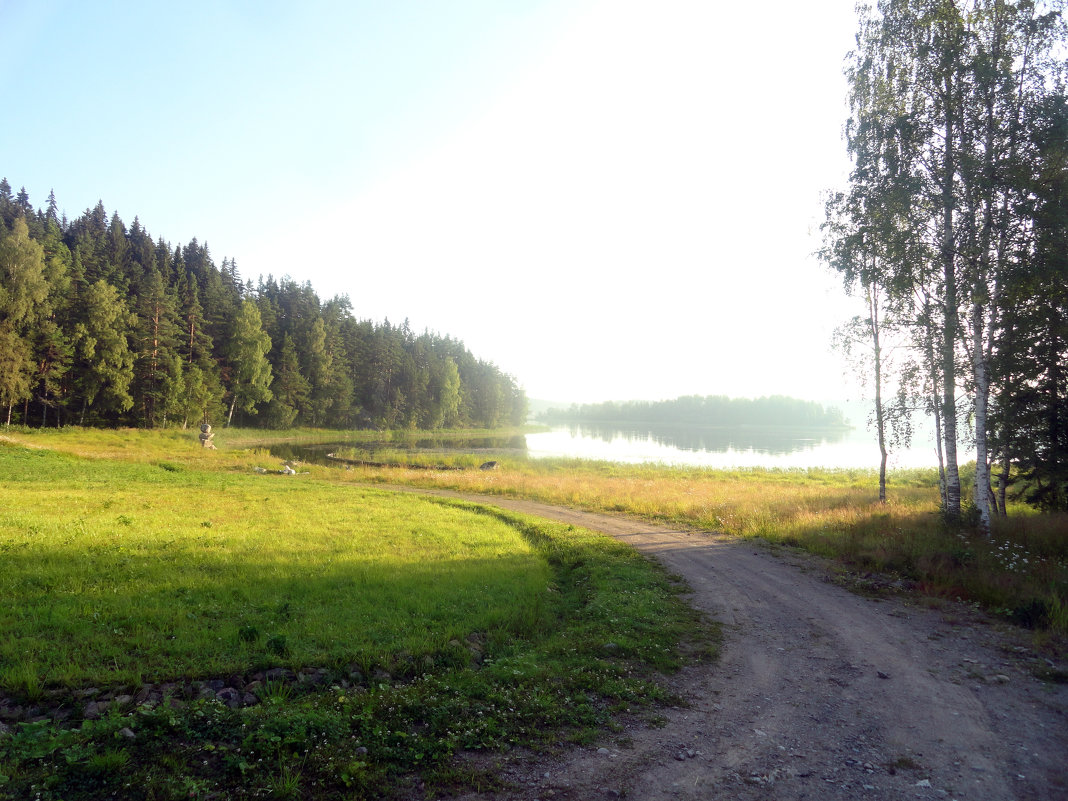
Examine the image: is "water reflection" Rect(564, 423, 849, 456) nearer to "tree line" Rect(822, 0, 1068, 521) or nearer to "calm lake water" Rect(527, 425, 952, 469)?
"calm lake water" Rect(527, 425, 952, 469)

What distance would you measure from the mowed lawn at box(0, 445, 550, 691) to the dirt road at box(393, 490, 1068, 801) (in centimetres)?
379

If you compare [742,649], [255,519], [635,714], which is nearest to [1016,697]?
[742,649]

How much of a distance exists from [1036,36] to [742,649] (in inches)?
831

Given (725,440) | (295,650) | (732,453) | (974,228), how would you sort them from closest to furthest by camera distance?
(295,650) < (974,228) < (732,453) < (725,440)

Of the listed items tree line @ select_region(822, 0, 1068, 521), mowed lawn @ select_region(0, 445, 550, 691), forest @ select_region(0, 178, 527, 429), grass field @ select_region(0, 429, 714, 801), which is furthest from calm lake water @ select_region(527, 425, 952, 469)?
forest @ select_region(0, 178, 527, 429)

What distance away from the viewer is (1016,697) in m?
7.07

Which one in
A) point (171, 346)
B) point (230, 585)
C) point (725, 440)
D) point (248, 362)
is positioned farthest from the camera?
point (725, 440)

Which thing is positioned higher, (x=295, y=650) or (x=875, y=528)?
(x=295, y=650)

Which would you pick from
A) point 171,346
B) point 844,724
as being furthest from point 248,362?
point 844,724

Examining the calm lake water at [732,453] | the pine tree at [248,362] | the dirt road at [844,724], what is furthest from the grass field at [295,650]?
the pine tree at [248,362]

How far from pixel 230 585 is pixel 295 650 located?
397cm

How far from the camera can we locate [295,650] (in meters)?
7.63

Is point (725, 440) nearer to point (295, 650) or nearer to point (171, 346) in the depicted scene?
point (171, 346)

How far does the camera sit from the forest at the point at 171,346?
51875mm
